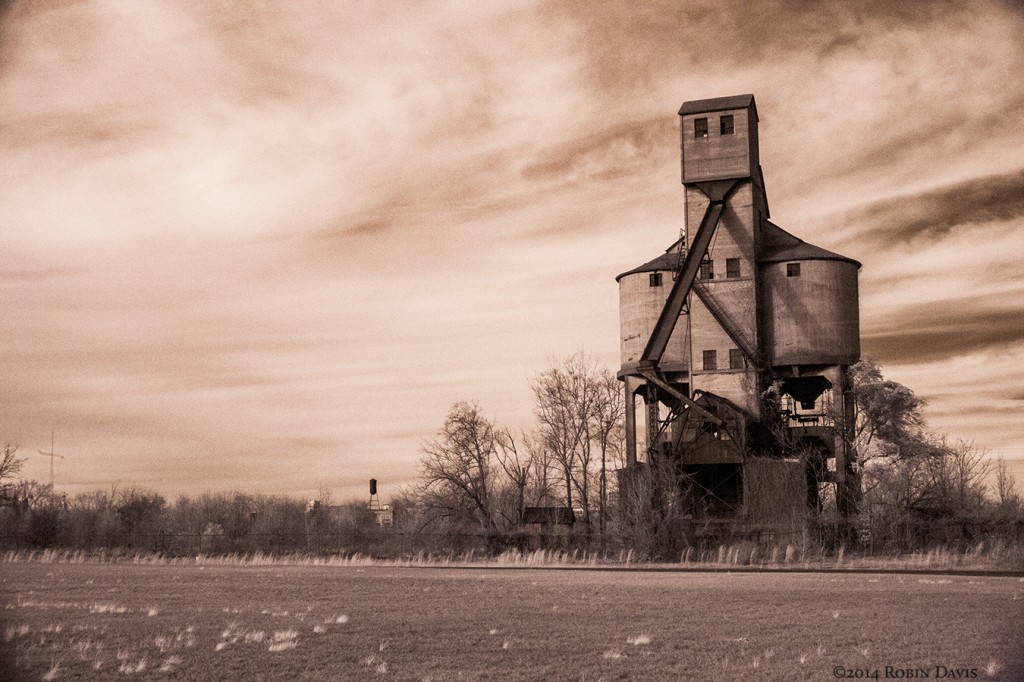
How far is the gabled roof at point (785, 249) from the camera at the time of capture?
52.7 metres

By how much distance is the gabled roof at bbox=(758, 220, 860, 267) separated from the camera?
52.7 m

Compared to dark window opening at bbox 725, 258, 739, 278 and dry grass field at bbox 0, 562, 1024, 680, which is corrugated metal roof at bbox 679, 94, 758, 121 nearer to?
dark window opening at bbox 725, 258, 739, 278

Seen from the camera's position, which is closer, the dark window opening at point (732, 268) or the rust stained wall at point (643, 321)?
the dark window opening at point (732, 268)

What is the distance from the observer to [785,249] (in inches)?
2137

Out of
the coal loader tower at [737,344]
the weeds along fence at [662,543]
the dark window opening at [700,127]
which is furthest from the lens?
Result: the dark window opening at [700,127]

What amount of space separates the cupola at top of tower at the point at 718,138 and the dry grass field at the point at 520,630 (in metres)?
27.4

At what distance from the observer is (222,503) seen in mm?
105688

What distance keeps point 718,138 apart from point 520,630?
39630 mm

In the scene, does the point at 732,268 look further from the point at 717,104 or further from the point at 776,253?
the point at 717,104

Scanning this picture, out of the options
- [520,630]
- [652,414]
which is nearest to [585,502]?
[652,414]

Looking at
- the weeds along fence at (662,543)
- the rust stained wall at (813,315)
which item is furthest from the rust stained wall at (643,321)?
the weeds along fence at (662,543)

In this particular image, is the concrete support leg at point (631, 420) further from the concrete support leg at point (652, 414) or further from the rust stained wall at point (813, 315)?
the rust stained wall at point (813, 315)

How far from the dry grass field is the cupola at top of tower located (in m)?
27.4

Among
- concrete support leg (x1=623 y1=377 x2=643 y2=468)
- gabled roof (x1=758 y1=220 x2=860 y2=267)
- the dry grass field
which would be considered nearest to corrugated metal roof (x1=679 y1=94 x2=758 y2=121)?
gabled roof (x1=758 y1=220 x2=860 y2=267)
